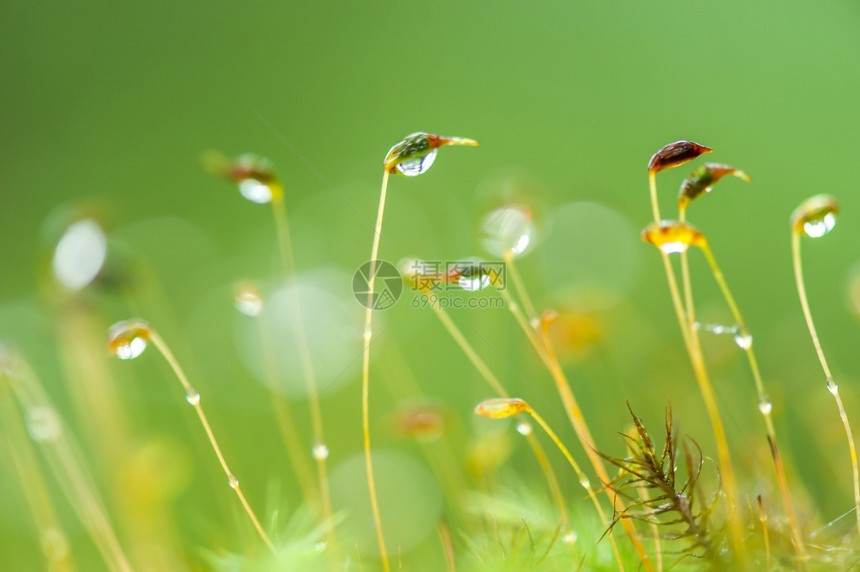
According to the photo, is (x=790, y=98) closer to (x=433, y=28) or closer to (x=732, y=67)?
(x=732, y=67)

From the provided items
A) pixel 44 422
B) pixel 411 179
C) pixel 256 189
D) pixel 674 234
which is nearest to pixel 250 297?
pixel 256 189

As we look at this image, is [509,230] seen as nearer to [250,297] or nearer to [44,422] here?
[250,297]

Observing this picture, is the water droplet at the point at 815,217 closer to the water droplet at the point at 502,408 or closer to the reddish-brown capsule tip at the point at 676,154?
the reddish-brown capsule tip at the point at 676,154

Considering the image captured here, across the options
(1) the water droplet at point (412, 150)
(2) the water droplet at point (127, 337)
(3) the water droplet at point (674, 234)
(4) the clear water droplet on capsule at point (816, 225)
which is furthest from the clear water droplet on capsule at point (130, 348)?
(4) the clear water droplet on capsule at point (816, 225)

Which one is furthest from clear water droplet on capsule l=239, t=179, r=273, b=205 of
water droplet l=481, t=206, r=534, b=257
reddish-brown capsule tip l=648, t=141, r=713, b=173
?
reddish-brown capsule tip l=648, t=141, r=713, b=173

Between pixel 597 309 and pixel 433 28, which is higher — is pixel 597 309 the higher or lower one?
the lower one

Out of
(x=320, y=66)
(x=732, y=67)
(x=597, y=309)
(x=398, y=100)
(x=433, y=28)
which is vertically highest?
(x=433, y=28)

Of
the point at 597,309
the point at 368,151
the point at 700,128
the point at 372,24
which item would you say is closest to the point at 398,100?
the point at 368,151
